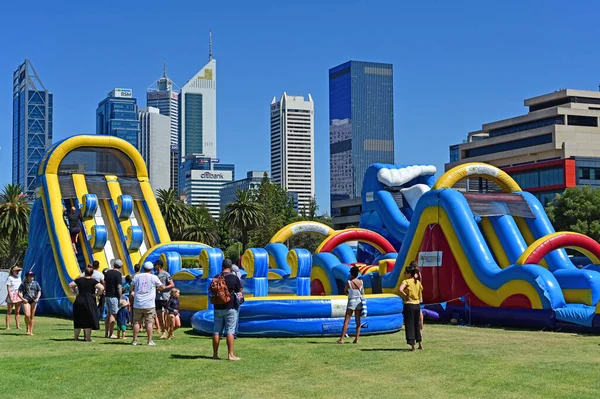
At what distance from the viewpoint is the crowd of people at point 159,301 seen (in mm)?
12023

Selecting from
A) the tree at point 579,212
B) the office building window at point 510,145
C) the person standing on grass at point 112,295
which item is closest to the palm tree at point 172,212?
the tree at point 579,212

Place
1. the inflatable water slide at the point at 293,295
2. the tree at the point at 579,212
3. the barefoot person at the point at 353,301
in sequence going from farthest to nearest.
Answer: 1. the tree at the point at 579,212
2. the inflatable water slide at the point at 293,295
3. the barefoot person at the point at 353,301

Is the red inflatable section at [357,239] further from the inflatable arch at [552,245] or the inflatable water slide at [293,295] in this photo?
the inflatable arch at [552,245]

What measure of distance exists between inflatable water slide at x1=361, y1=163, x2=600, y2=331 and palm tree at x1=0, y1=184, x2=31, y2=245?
30.2m

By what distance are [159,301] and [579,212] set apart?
44.9 metres

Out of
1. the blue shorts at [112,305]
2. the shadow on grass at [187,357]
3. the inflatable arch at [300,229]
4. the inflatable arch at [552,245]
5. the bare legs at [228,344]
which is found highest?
the inflatable arch at [300,229]

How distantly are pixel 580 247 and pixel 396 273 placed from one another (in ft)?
15.4

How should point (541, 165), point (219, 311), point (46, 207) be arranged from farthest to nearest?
1. point (541, 165)
2. point (46, 207)
3. point (219, 311)

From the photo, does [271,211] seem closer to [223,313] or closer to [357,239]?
[357,239]

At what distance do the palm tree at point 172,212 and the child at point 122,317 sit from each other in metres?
39.0

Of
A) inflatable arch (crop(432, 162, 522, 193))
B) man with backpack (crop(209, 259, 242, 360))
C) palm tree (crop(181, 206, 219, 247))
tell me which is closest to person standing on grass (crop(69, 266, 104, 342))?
man with backpack (crop(209, 259, 242, 360))

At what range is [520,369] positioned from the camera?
431 inches

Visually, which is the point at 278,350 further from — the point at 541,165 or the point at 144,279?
the point at 541,165

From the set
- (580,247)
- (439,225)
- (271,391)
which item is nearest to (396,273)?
(439,225)
